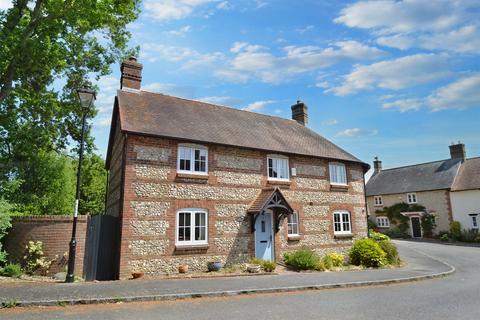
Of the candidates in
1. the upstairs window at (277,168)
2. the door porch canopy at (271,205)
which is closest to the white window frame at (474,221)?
the upstairs window at (277,168)

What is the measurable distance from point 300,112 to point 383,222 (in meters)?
21.6

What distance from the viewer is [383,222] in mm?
38938

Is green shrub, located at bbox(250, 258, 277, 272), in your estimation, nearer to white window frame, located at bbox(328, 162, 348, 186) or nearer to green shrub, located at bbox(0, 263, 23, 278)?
white window frame, located at bbox(328, 162, 348, 186)

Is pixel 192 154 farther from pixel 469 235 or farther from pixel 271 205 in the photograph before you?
pixel 469 235

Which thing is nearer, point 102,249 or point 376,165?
point 102,249

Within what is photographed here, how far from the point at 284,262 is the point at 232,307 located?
8.59 meters

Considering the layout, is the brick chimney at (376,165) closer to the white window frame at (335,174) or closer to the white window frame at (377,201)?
the white window frame at (377,201)

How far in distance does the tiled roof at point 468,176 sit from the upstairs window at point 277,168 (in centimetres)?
2340

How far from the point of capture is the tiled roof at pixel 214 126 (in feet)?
49.3

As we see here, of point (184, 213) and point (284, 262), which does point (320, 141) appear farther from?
point (184, 213)

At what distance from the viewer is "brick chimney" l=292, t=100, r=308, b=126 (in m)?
24.7

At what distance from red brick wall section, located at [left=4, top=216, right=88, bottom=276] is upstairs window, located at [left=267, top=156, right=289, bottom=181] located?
9553 millimetres

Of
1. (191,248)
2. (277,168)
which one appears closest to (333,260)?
(277,168)

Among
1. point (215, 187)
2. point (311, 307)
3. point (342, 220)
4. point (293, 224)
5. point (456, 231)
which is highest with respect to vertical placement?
point (215, 187)
